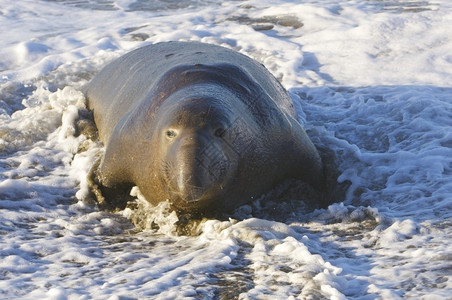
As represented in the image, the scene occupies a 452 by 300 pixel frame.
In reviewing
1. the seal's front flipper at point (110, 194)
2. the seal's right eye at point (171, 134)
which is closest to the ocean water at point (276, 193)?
the seal's front flipper at point (110, 194)

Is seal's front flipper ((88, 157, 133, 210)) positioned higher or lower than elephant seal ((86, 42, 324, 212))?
lower

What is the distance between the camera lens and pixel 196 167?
524 cm

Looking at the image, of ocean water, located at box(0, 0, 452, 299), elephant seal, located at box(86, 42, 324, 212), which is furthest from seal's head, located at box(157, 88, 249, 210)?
ocean water, located at box(0, 0, 452, 299)

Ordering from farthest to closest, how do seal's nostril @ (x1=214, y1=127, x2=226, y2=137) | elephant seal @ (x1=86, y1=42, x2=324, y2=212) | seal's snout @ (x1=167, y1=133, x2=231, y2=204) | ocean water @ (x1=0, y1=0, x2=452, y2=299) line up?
seal's nostril @ (x1=214, y1=127, x2=226, y2=137), elephant seal @ (x1=86, y1=42, x2=324, y2=212), seal's snout @ (x1=167, y1=133, x2=231, y2=204), ocean water @ (x1=0, y1=0, x2=452, y2=299)

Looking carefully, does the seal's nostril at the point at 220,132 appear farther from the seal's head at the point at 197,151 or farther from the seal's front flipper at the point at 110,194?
the seal's front flipper at the point at 110,194

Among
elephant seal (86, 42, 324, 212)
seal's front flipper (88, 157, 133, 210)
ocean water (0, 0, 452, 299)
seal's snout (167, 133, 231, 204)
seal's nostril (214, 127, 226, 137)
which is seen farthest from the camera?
seal's front flipper (88, 157, 133, 210)

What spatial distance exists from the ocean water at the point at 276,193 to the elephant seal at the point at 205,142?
246 millimetres

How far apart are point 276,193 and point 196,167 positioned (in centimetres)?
138

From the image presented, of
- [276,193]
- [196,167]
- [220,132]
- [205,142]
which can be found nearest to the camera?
[196,167]

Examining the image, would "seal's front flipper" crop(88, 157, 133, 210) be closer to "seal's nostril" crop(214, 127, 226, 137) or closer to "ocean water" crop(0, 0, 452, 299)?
"ocean water" crop(0, 0, 452, 299)

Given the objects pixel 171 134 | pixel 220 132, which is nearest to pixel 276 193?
pixel 220 132

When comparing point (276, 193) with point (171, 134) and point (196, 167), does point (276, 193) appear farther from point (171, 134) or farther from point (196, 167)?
point (196, 167)

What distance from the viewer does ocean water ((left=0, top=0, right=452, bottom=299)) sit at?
4711 mm

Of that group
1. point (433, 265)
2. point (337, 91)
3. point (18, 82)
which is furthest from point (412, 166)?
point (18, 82)
